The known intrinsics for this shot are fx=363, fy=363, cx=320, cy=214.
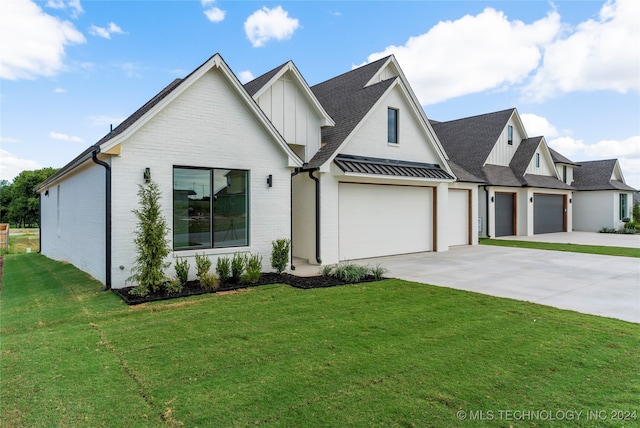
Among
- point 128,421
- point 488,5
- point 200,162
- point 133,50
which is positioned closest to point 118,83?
point 133,50

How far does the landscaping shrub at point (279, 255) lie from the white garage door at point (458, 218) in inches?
389

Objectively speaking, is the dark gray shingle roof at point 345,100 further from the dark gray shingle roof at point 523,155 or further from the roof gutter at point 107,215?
the dark gray shingle roof at point 523,155

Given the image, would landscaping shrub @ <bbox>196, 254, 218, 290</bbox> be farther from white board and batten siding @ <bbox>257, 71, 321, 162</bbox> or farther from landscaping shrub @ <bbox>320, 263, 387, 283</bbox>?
white board and batten siding @ <bbox>257, 71, 321, 162</bbox>

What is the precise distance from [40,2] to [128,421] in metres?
11.7

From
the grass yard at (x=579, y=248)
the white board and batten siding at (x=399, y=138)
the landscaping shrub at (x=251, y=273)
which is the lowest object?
the grass yard at (x=579, y=248)

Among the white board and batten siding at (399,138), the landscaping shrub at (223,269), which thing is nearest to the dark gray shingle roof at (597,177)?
the white board and batten siding at (399,138)

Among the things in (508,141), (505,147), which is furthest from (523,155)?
(505,147)

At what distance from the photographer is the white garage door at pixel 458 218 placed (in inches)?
680

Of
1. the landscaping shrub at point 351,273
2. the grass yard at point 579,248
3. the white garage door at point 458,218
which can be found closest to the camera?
the landscaping shrub at point 351,273

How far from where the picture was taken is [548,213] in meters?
25.0

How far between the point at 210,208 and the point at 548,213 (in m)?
24.4

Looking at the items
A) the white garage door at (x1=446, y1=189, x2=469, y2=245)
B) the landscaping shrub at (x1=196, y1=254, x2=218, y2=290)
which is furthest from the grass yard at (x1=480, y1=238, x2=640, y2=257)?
the landscaping shrub at (x1=196, y1=254, x2=218, y2=290)

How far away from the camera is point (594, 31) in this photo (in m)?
14.5

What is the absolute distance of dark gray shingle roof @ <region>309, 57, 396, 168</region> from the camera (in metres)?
12.3
